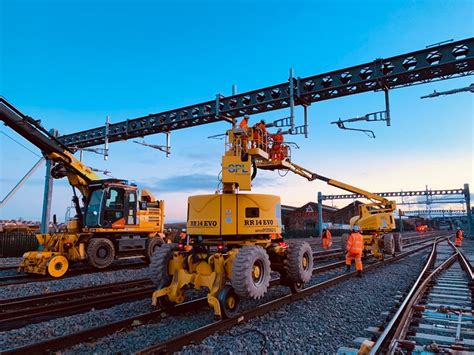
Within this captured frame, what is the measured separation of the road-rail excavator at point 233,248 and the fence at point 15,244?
1781 centimetres

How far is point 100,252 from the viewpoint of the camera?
1256 cm

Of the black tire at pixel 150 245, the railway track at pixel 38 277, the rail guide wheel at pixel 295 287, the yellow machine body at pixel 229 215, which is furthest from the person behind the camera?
the black tire at pixel 150 245

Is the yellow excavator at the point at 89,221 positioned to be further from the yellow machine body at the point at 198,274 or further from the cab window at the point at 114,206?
the yellow machine body at the point at 198,274

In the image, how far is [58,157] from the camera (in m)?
12.7

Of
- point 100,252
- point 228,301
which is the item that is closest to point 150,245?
point 100,252

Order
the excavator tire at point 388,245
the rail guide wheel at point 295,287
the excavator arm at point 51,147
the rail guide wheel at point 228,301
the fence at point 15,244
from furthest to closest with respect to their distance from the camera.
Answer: the fence at point 15,244 < the excavator tire at point 388,245 < the excavator arm at point 51,147 < the rail guide wheel at point 295,287 < the rail guide wheel at point 228,301

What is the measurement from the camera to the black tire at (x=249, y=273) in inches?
227

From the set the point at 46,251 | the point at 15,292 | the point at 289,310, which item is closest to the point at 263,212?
the point at 289,310

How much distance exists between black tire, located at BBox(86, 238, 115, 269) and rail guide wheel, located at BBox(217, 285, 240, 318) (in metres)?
7.97

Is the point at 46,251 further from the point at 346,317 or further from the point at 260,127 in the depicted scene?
the point at 346,317

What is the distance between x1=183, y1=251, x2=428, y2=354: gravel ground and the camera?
15.8 ft

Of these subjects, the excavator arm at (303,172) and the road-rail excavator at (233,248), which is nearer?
the road-rail excavator at (233,248)

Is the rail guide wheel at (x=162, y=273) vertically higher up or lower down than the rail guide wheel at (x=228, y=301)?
higher up

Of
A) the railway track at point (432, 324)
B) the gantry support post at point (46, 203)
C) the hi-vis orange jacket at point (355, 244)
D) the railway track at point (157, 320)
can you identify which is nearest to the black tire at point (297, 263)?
the railway track at point (157, 320)
